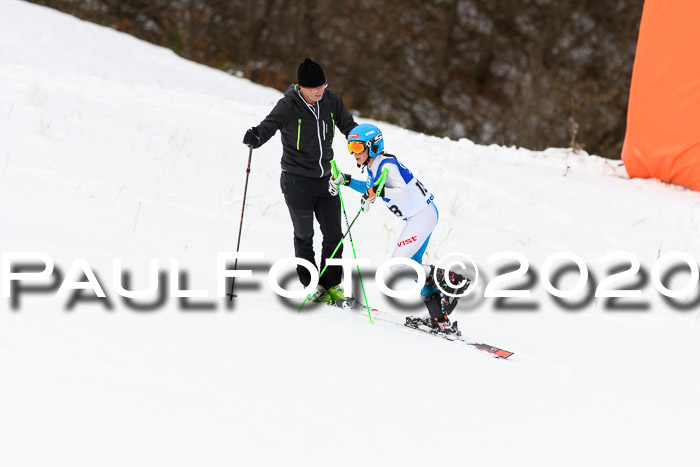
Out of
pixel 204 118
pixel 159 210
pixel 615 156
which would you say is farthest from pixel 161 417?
pixel 615 156

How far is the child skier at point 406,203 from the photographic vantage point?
463 centimetres

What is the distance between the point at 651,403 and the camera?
13.9 feet

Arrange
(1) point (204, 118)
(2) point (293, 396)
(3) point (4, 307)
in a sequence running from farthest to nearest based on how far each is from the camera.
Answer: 1. (1) point (204, 118)
2. (3) point (4, 307)
3. (2) point (293, 396)

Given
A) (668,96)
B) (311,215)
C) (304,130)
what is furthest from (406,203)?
(668,96)

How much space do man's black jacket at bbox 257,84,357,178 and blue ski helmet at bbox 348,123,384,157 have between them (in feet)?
1.24

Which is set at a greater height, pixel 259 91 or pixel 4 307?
pixel 259 91

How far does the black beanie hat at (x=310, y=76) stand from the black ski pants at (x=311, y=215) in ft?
2.13

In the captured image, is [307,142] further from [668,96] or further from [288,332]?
[668,96]

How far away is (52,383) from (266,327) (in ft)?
4.78

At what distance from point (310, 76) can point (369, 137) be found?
0.61 metres

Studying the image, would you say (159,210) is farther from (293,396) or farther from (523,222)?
(523,222)

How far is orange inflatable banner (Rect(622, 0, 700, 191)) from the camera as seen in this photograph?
873 cm

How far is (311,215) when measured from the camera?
509cm

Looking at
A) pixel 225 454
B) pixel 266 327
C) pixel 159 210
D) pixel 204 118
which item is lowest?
pixel 225 454
